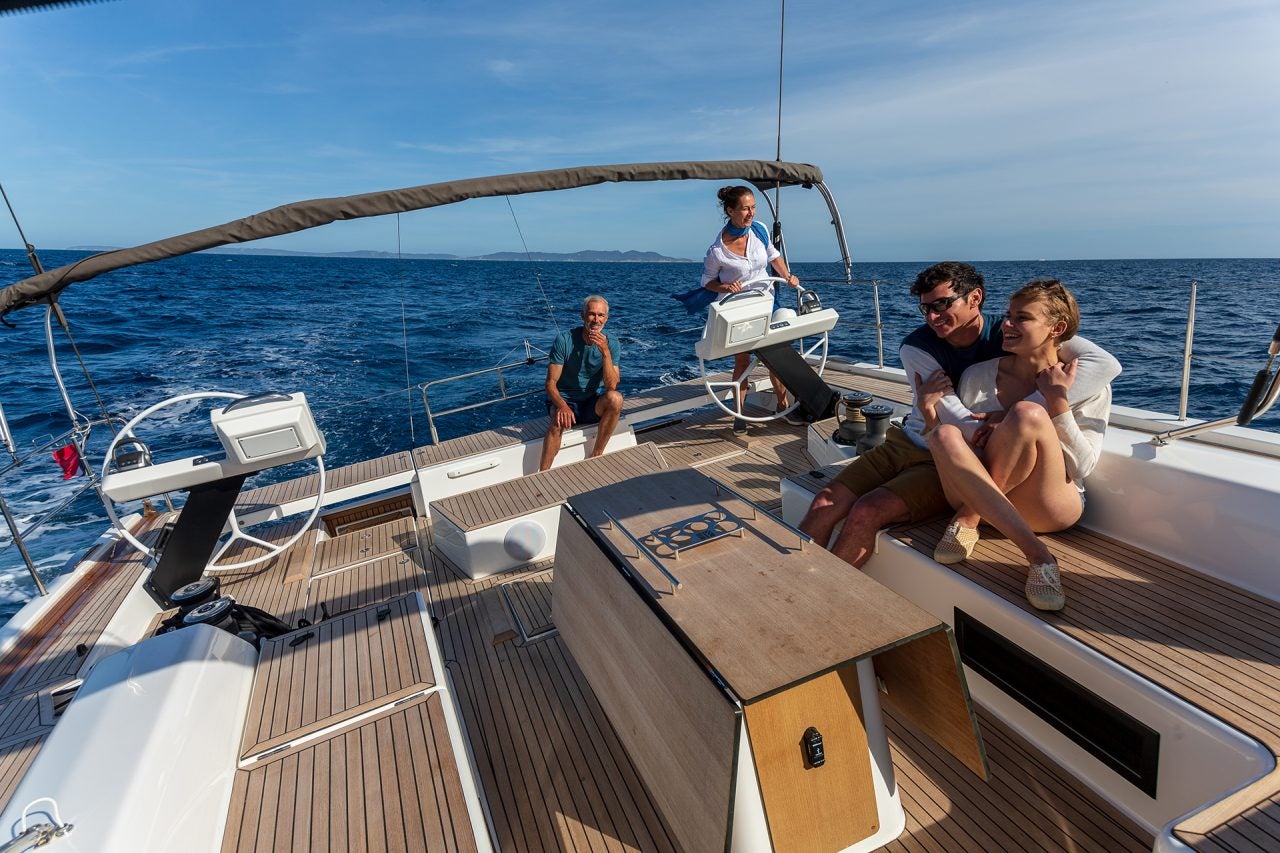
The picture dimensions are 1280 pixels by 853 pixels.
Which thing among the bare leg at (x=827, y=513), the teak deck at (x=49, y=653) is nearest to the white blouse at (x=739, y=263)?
the bare leg at (x=827, y=513)

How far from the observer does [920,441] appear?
2.35 m

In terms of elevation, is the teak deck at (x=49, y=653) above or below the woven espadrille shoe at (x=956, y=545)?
below

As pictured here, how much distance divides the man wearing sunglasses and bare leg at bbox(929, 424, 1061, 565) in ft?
0.63

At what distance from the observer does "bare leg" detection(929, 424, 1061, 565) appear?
72.0 inches

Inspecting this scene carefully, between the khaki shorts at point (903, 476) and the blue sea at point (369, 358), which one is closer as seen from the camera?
the khaki shorts at point (903, 476)

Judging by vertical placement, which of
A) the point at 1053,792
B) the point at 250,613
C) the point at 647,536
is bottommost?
the point at 1053,792

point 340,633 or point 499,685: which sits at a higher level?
point 340,633

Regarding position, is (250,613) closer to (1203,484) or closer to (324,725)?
(324,725)

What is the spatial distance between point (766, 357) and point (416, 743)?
321 centimetres

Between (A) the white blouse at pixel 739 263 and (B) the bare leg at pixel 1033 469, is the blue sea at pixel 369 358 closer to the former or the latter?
(A) the white blouse at pixel 739 263

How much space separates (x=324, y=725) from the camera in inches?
64.1

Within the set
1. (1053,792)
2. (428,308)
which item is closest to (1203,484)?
(1053,792)

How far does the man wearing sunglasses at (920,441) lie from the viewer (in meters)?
2.14

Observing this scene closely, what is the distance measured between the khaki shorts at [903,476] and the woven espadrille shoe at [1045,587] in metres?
0.48
